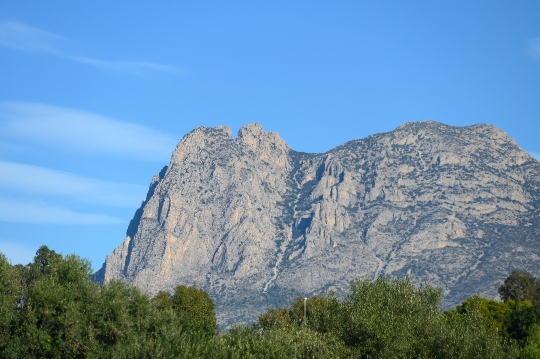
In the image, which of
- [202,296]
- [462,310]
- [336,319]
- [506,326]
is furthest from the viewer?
[202,296]

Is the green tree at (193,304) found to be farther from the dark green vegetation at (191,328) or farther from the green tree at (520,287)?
the green tree at (520,287)

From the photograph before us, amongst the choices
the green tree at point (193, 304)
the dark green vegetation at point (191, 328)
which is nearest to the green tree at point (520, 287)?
the green tree at point (193, 304)

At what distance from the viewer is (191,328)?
9406 centimetres

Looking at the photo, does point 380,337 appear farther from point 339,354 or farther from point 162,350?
point 162,350

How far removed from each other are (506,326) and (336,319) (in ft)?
120

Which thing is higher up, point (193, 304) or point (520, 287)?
point (520, 287)

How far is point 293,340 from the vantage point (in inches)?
2921

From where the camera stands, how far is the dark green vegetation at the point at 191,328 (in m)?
68.5

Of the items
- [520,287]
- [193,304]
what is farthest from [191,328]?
[520,287]

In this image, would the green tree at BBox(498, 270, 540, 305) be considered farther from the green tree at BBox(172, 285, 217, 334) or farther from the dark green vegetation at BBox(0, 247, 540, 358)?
the dark green vegetation at BBox(0, 247, 540, 358)

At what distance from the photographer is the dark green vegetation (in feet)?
225

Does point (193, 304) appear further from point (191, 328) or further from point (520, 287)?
point (520, 287)

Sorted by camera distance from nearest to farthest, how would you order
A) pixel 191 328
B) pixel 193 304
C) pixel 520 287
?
1. pixel 191 328
2. pixel 193 304
3. pixel 520 287

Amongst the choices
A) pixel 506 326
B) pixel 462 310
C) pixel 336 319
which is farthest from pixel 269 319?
pixel 336 319
